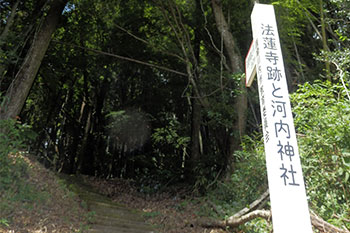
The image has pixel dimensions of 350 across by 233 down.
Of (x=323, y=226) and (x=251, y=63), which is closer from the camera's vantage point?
(x=323, y=226)

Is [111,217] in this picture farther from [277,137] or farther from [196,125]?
[277,137]

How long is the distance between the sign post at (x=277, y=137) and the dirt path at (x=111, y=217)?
4.36 m

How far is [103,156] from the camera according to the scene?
13172mm

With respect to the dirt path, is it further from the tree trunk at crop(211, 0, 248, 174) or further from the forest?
the tree trunk at crop(211, 0, 248, 174)

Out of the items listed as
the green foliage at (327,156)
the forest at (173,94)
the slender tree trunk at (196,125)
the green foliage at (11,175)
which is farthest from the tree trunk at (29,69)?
the green foliage at (327,156)

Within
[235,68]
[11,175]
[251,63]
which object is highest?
[235,68]

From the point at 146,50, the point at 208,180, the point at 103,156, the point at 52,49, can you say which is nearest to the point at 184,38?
the point at 146,50

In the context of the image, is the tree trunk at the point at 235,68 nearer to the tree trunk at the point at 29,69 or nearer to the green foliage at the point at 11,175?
the tree trunk at the point at 29,69

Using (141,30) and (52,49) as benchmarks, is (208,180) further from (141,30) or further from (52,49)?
(52,49)

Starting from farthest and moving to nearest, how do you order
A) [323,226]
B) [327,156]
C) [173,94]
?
[173,94] < [327,156] < [323,226]

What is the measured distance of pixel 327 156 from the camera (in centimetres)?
316

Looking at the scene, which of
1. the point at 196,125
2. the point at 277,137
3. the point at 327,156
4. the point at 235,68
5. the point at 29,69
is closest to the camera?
the point at 277,137

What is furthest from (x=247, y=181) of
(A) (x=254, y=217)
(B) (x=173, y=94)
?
(B) (x=173, y=94)

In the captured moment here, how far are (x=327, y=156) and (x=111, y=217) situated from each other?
5.06 metres
